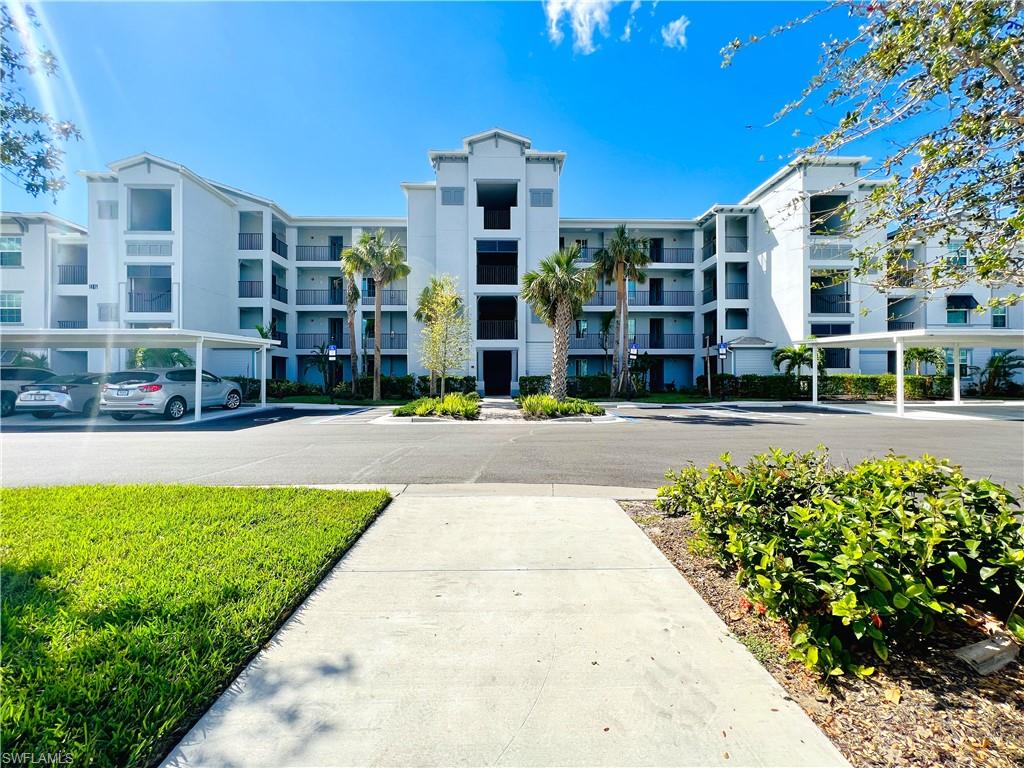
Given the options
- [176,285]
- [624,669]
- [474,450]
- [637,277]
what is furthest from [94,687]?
[176,285]

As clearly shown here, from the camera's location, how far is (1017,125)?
3289 millimetres

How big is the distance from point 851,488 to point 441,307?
18.8 metres

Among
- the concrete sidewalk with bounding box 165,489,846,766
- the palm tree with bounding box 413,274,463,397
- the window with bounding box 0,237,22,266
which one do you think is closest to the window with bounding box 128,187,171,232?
the window with bounding box 0,237,22,266

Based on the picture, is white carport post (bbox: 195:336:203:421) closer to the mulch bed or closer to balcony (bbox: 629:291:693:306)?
the mulch bed

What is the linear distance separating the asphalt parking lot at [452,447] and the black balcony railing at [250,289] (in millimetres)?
15644

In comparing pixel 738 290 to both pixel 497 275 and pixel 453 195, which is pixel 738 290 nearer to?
pixel 497 275

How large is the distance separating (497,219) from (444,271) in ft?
14.9

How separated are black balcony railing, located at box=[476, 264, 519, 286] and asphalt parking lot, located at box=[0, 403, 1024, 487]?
1340 centimetres

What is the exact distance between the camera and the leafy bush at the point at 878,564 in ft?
8.00

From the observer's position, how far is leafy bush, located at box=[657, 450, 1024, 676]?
2.44 metres

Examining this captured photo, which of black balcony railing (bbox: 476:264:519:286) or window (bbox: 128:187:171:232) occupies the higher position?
window (bbox: 128:187:171:232)

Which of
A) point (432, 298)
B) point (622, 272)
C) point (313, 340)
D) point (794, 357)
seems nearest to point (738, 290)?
point (794, 357)

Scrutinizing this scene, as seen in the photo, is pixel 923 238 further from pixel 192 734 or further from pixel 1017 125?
pixel 192 734

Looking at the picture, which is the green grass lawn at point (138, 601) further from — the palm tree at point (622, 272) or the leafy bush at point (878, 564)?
the palm tree at point (622, 272)
